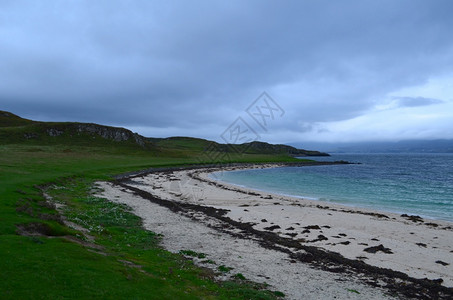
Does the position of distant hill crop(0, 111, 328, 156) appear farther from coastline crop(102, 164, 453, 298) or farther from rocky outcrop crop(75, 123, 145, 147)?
coastline crop(102, 164, 453, 298)

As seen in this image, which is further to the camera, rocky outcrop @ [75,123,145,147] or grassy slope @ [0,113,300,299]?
rocky outcrop @ [75,123,145,147]

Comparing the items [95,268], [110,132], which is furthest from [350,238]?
[110,132]

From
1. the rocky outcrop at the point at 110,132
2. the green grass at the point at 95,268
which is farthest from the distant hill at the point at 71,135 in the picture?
the green grass at the point at 95,268

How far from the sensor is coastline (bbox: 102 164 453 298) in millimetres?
15094

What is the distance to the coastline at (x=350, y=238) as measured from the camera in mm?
15094

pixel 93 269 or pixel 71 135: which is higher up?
pixel 71 135

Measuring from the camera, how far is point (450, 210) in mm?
33969

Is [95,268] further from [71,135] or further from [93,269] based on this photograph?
[71,135]

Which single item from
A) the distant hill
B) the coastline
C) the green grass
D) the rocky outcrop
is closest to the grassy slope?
the green grass

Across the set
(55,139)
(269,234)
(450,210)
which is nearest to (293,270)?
(269,234)

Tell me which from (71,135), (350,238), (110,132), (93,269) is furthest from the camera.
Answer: (110,132)

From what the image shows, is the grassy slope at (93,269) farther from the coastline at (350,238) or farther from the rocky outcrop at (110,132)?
the rocky outcrop at (110,132)

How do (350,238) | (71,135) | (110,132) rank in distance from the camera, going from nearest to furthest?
(350,238) < (71,135) < (110,132)

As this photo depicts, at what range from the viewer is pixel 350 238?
21.3m
